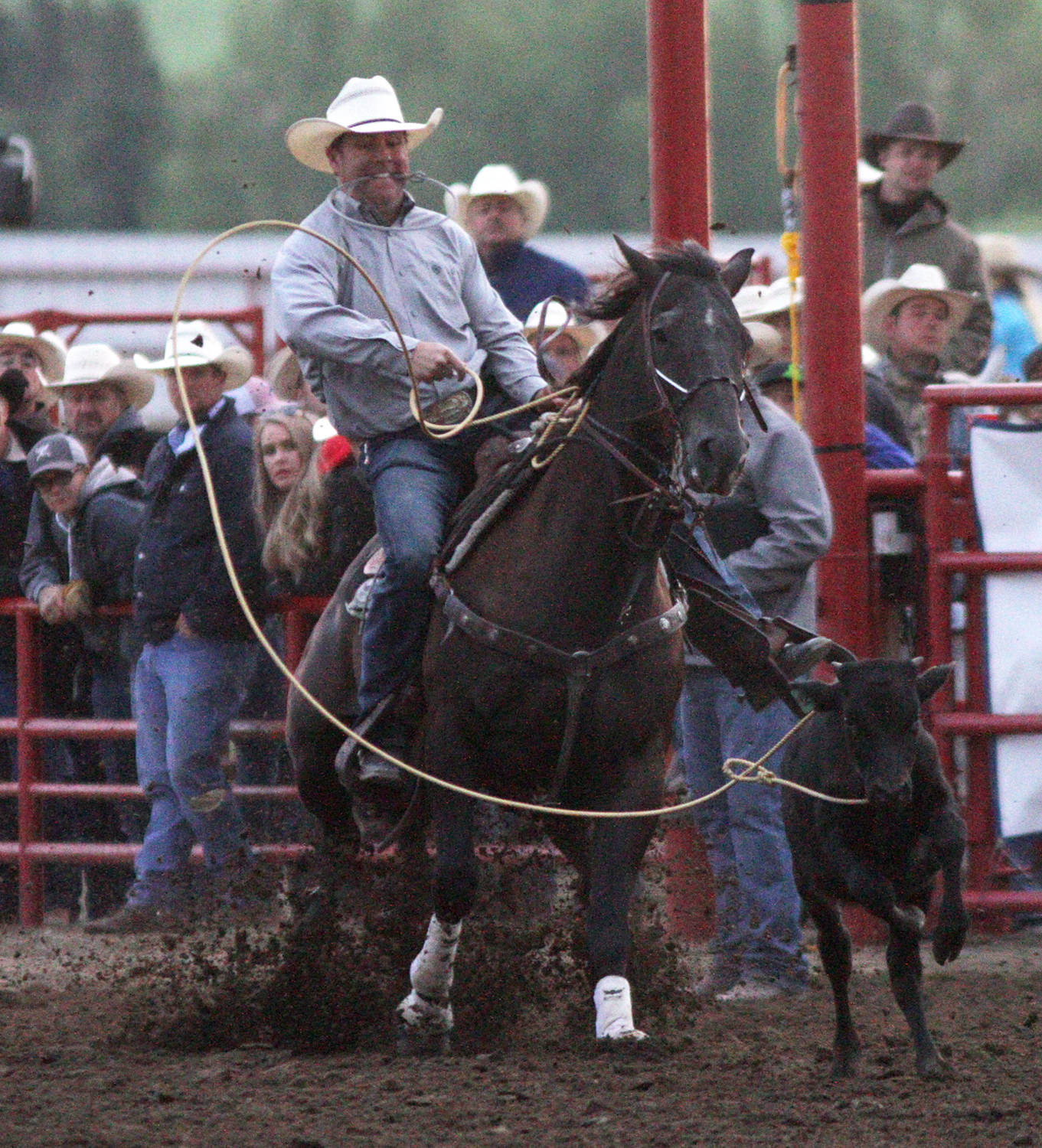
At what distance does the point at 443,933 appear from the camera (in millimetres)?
6629

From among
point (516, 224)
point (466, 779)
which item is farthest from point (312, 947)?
point (516, 224)

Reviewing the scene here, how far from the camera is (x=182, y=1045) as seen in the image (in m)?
6.88

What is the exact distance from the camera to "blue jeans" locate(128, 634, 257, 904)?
890cm

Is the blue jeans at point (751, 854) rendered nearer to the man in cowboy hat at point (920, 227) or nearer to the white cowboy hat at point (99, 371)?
the man in cowboy hat at point (920, 227)

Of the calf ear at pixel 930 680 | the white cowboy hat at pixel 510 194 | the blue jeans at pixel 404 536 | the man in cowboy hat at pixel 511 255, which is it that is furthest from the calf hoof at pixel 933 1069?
the white cowboy hat at pixel 510 194

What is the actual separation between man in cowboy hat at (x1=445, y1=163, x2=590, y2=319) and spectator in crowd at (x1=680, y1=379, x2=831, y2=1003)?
1833 mm

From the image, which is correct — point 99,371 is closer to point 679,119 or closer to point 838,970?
point 679,119

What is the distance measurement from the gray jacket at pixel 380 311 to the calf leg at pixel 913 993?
2.01m

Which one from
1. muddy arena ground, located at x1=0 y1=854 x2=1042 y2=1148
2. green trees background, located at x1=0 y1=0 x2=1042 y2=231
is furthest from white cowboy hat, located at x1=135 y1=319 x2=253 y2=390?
green trees background, located at x1=0 y1=0 x2=1042 y2=231

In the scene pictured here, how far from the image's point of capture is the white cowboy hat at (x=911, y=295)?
9.72 metres

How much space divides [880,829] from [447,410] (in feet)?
5.68

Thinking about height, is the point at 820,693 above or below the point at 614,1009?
above

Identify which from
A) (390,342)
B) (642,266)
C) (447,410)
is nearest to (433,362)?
(390,342)

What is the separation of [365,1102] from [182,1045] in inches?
48.0
